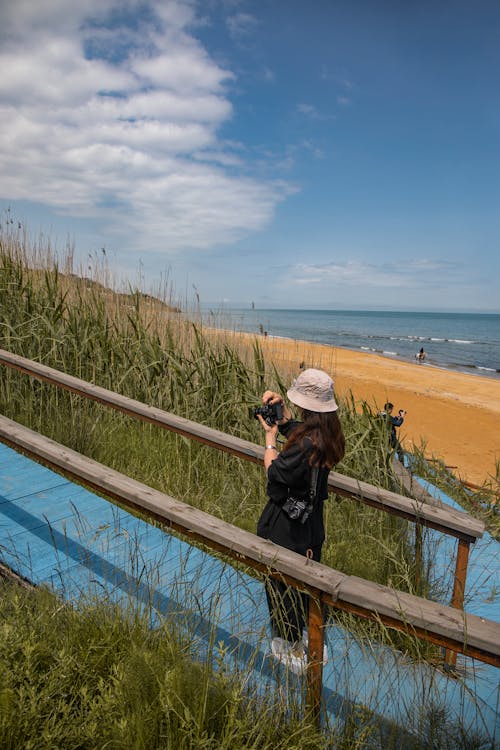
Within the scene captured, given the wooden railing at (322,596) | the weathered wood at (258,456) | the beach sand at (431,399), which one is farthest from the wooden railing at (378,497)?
the beach sand at (431,399)

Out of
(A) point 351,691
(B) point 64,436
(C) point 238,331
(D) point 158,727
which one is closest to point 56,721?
(D) point 158,727

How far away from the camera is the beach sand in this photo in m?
6.60

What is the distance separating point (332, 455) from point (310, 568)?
864 mm

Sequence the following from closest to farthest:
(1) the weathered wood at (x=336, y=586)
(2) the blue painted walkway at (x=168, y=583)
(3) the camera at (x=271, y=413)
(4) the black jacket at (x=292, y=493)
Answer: (1) the weathered wood at (x=336, y=586) < (2) the blue painted walkway at (x=168, y=583) < (4) the black jacket at (x=292, y=493) < (3) the camera at (x=271, y=413)

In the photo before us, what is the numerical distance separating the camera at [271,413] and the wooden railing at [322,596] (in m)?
0.74

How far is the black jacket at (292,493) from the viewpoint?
2.38m

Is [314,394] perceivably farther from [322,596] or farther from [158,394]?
[158,394]

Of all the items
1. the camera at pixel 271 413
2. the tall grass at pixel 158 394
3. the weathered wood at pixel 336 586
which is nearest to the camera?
the weathered wood at pixel 336 586

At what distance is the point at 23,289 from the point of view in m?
5.91

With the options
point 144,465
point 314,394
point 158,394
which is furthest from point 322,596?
point 158,394

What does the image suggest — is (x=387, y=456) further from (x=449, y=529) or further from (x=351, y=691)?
(x=351, y=691)

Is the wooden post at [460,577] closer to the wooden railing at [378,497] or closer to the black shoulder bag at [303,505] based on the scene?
the wooden railing at [378,497]

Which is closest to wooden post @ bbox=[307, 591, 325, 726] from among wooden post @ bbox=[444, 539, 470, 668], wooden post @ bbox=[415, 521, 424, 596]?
wooden post @ bbox=[444, 539, 470, 668]

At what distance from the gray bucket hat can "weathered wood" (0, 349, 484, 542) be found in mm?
566
